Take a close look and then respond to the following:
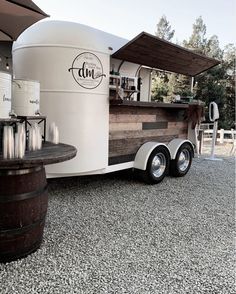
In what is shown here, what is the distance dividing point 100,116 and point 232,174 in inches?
133

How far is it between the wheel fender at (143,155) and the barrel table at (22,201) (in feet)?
7.76

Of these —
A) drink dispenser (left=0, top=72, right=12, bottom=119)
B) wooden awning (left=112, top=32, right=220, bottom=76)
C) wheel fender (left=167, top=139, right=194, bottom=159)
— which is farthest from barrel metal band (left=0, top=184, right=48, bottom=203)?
wheel fender (left=167, top=139, right=194, bottom=159)

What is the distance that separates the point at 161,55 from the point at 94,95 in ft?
5.46

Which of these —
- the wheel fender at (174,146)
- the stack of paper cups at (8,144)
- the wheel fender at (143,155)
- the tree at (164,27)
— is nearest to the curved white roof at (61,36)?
the wheel fender at (143,155)

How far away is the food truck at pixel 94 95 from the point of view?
3.65 meters

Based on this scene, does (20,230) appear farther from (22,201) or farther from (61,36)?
(61,36)

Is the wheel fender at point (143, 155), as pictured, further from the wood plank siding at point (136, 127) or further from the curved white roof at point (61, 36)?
the curved white roof at point (61, 36)

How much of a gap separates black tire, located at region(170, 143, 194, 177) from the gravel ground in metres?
0.71

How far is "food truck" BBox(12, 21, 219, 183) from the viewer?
3.65m

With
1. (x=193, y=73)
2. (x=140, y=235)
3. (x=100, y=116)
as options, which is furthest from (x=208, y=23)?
(x=140, y=235)

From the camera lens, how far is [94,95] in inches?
153

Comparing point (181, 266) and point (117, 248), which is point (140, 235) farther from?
point (181, 266)

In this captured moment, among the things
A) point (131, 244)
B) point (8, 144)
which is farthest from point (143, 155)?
point (8, 144)

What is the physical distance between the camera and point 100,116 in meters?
4.02
